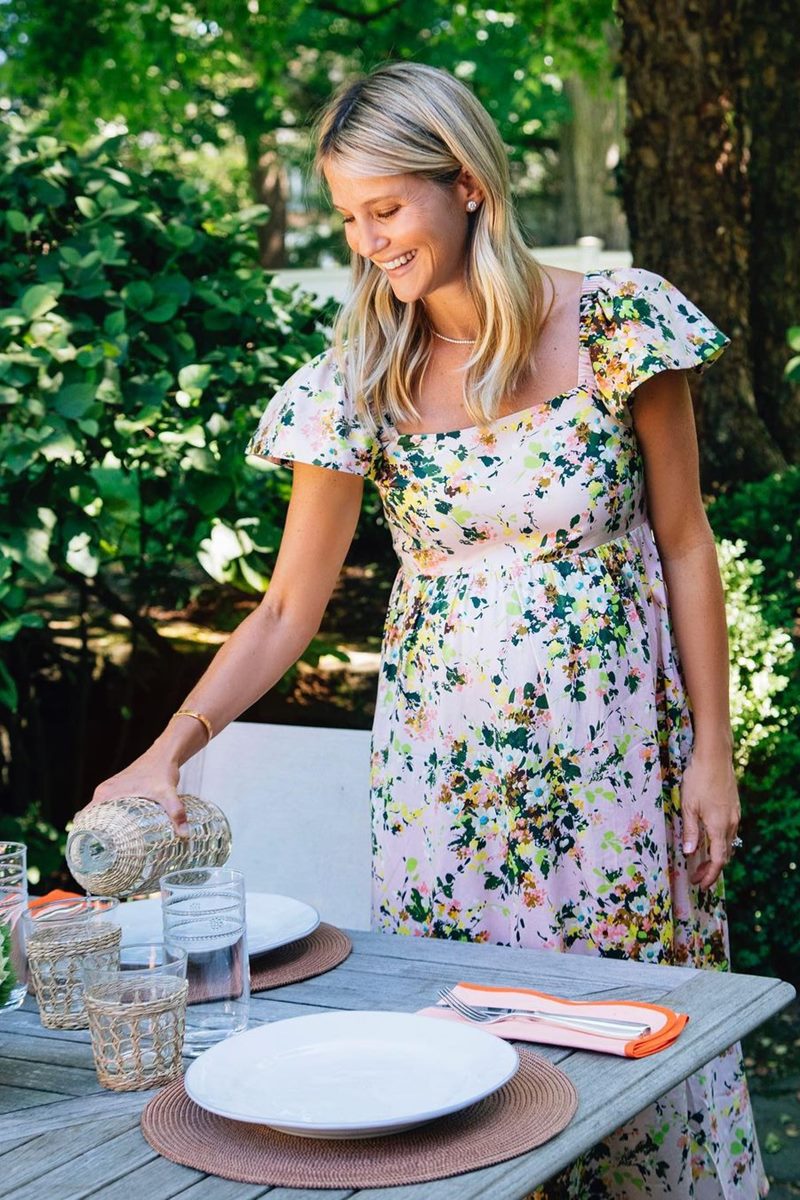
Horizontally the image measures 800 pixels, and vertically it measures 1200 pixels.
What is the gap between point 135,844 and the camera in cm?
168

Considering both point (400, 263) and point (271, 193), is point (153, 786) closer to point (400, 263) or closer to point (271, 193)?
point (400, 263)

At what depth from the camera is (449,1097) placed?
1275 millimetres

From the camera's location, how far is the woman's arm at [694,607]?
210 centimetres

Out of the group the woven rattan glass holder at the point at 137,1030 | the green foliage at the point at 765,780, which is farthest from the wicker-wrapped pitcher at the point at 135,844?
the green foliage at the point at 765,780

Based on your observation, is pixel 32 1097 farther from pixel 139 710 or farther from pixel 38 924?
pixel 139 710

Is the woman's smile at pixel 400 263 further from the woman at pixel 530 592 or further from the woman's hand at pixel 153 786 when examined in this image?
the woman's hand at pixel 153 786

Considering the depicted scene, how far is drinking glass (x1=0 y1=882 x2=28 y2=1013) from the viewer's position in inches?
59.0

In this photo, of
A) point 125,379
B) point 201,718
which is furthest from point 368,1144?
point 125,379

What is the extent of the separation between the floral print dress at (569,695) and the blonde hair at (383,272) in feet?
0.22

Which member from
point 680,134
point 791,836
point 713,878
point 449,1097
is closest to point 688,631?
point 713,878

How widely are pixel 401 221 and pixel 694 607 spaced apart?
0.69m

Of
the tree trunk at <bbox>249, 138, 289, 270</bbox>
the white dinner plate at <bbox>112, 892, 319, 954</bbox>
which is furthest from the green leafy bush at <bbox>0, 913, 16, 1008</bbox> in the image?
the tree trunk at <bbox>249, 138, 289, 270</bbox>

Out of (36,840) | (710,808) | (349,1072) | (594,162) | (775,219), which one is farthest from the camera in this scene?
(594,162)

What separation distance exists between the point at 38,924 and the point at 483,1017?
50 cm
